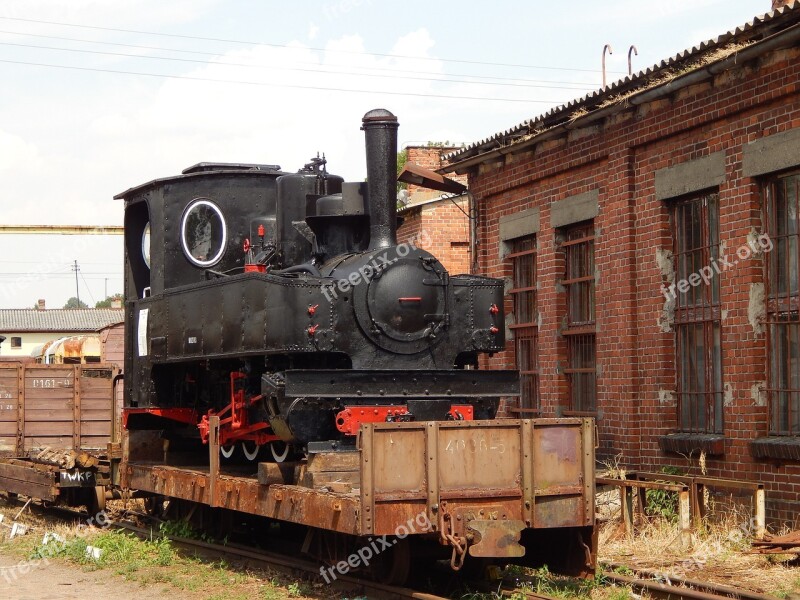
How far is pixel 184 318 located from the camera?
10328mm

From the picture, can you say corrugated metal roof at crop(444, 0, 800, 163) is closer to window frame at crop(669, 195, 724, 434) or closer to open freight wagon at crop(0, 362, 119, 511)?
window frame at crop(669, 195, 724, 434)

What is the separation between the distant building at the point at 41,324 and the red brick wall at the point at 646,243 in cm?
6557

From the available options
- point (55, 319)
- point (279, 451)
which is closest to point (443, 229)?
point (279, 451)

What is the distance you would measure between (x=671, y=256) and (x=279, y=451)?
15.1 ft

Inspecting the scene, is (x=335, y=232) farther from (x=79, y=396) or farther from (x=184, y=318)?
(x=79, y=396)

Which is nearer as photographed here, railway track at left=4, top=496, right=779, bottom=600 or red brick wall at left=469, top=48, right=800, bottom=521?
railway track at left=4, top=496, right=779, bottom=600

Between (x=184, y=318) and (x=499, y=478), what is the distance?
3.76 meters

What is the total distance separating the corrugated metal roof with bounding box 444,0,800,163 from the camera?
9.79 meters

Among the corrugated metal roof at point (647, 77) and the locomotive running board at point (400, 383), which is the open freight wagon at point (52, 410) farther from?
the locomotive running board at point (400, 383)

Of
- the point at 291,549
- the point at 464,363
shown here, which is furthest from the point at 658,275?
the point at 291,549

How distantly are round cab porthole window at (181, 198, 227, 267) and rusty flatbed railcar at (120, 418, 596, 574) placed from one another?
2821 millimetres

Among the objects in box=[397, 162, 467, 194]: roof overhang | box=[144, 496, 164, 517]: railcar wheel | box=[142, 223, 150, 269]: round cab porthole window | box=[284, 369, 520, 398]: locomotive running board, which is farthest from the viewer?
box=[397, 162, 467, 194]: roof overhang

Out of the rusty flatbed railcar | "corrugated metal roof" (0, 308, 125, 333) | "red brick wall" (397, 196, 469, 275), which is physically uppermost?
"corrugated metal roof" (0, 308, 125, 333)

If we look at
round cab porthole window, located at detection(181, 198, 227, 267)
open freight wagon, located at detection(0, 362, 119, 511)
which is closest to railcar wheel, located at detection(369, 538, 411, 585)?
round cab porthole window, located at detection(181, 198, 227, 267)
